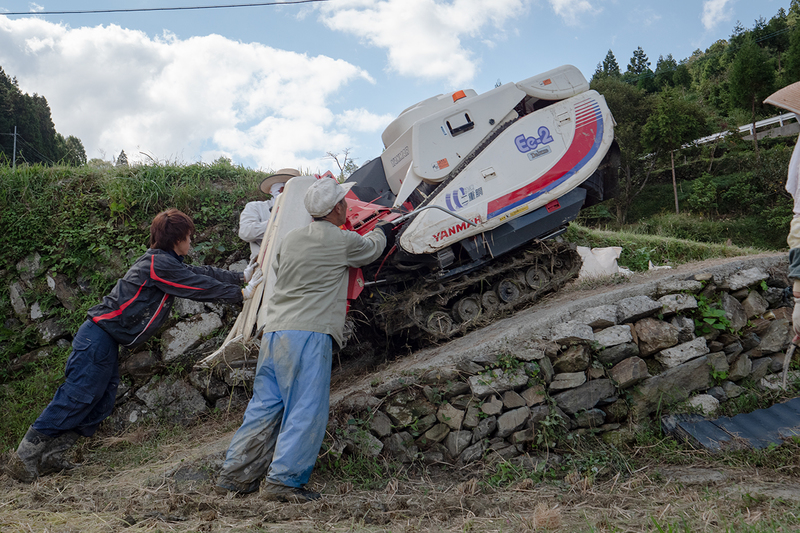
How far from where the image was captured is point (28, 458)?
3.67 meters

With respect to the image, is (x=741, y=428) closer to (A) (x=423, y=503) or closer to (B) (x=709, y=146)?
(A) (x=423, y=503)

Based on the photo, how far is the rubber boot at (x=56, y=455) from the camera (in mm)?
3734

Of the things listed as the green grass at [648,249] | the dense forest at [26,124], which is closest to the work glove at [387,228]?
the green grass at [648,249]

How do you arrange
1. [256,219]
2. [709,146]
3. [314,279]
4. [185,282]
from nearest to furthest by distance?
[314,279], [185,282], [256,219], [709,146]

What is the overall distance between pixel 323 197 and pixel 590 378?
2.49 meters

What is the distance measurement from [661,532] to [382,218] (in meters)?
3.13

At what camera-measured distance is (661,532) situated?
6.63ft

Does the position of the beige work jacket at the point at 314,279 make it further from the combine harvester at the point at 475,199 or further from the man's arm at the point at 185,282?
the combine harvester at the point at 475,199

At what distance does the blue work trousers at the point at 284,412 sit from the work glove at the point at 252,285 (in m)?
0.98

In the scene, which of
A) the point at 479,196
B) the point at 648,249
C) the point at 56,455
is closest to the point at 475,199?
the point at 479,196

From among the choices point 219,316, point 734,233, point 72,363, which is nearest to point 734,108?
point 734,233

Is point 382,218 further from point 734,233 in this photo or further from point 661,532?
point 734,233

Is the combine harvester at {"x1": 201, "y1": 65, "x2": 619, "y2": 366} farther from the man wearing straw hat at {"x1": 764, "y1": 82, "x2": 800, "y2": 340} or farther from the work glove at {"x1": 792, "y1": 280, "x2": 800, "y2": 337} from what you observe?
the work glove at {"x1": 792, "y1": 280, "x2": 800, "y2": 337}

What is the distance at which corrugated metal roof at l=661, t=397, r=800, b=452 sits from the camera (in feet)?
11.8
